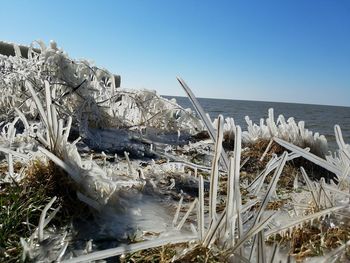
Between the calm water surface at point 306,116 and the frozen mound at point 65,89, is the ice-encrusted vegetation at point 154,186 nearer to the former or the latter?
the frozen mound at point 65,89

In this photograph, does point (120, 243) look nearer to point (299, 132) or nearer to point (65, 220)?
point (65, 220)

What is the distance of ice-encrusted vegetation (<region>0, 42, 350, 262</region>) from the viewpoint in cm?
100

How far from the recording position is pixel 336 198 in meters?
1.37

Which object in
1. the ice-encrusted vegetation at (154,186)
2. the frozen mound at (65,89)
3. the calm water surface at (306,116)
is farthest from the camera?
the calm water surface at (306,116)

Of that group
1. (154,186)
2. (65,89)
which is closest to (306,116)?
(65,89)

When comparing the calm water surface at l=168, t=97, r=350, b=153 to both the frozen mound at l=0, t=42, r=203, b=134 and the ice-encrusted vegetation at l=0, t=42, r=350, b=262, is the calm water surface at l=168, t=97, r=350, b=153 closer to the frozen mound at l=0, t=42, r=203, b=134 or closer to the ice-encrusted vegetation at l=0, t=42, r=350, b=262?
→ the frozen mound at l=0, t=42, r=203, b=134

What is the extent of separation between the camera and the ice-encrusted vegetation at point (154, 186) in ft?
3.28

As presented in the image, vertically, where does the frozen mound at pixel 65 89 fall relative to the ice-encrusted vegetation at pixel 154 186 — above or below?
above

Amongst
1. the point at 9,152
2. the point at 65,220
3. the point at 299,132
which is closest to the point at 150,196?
the point at 65,220

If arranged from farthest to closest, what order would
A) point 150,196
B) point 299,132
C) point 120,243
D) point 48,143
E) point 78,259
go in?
point 299,132 < point 150,196 < point 48,143 < point 120,243 < point 78,259

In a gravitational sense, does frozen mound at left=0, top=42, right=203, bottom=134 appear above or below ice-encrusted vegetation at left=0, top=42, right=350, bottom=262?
above

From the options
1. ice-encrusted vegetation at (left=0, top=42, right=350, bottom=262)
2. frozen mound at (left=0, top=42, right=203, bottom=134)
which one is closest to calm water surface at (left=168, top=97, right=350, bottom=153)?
frozen mound at (left=0, top=42, right=203, bottom=134)

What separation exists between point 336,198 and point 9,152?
1.20 meters

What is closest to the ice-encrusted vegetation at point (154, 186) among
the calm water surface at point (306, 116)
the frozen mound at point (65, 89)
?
the frozen mound at point (65, 89)
